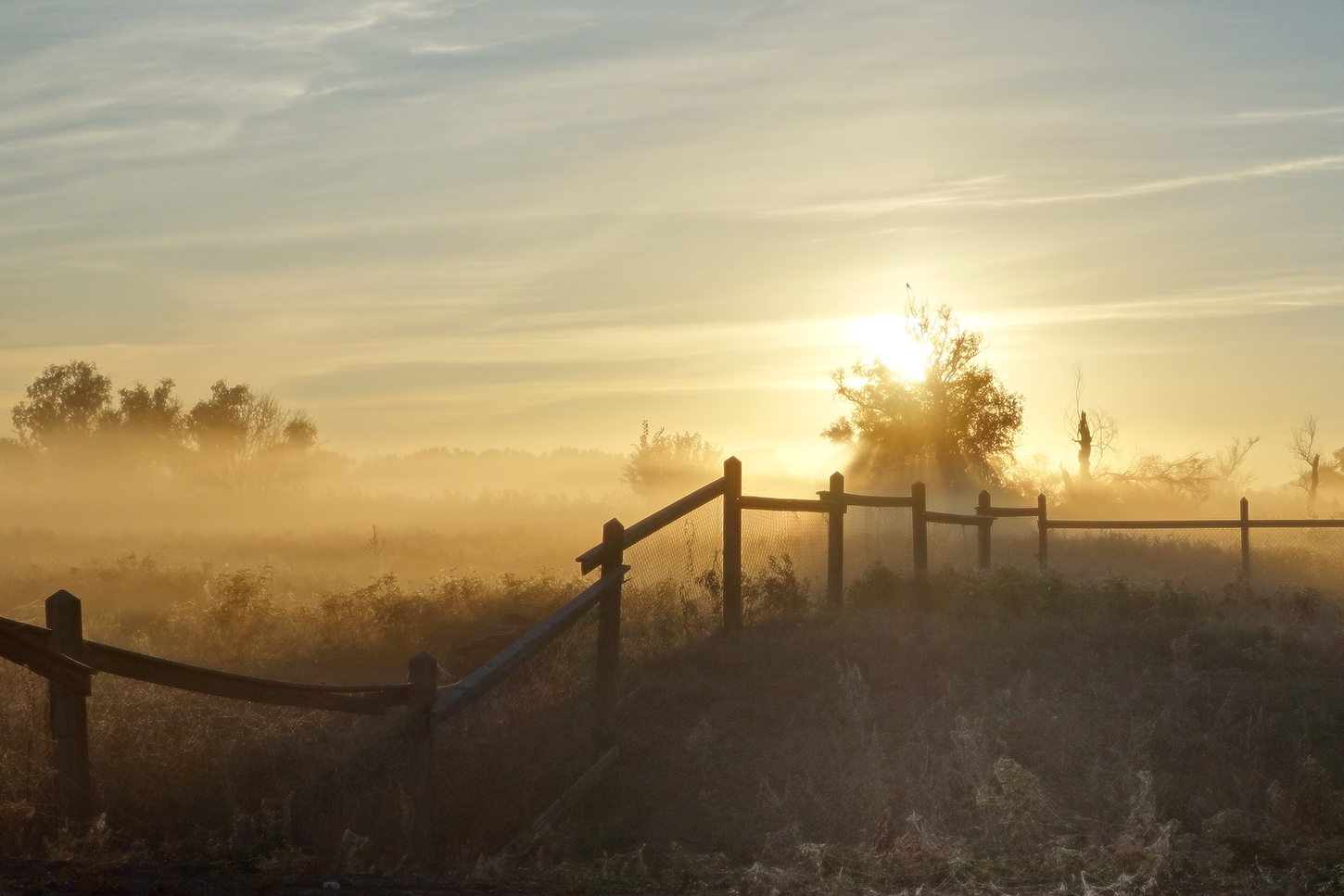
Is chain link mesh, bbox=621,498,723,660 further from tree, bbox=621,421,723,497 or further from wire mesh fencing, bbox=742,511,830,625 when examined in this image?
tree, bbox=621,421,723,497

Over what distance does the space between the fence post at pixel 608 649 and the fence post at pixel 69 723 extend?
3.28 metres

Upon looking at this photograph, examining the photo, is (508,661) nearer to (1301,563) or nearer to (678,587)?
(678,587)

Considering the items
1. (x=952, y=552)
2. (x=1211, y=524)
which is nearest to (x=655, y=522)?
(x=952, y=552)

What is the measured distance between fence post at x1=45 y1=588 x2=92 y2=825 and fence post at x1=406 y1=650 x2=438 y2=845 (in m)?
1.74

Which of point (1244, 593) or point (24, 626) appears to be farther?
point (1244, 593)

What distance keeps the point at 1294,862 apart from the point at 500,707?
5268 mm

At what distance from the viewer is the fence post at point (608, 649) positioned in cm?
778

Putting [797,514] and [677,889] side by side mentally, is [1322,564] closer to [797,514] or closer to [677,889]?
[797,514]

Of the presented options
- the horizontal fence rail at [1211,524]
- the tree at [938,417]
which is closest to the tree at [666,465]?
the tree at [938,417]

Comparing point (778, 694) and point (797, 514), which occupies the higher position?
point (797, 514)

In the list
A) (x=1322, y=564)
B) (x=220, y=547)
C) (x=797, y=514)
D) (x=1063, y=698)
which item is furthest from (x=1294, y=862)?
(x=220, y=547)

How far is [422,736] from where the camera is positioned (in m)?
6.23

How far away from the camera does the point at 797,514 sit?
12.3 metres

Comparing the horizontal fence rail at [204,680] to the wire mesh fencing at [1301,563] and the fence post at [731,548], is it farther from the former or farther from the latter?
the wire mesh fencing at [1301,563]
